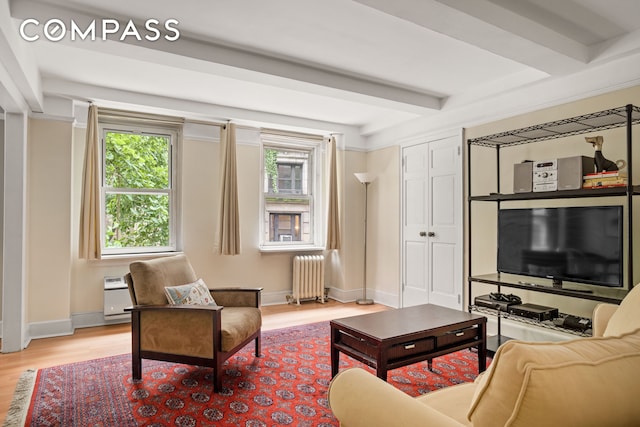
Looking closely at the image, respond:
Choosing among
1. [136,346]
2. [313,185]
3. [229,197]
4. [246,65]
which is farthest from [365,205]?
[136,346]

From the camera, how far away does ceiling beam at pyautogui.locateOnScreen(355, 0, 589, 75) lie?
2.28 meters

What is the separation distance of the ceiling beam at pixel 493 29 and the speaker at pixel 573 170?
0.76 meters

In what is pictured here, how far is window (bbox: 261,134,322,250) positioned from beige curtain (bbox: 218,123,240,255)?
1.95 feet

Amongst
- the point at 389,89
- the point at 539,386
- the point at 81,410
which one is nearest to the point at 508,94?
the point at 389,89

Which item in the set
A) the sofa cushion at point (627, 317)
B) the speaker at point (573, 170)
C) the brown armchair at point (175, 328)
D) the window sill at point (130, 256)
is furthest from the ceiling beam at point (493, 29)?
the window sill at point (130, 256)

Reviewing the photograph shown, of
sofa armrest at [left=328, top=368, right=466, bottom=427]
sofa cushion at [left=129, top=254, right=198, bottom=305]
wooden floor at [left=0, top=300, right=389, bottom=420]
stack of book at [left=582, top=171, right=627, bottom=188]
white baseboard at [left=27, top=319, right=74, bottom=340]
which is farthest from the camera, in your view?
white baseboard at [left=27, top=319, right=74, bottom=340]

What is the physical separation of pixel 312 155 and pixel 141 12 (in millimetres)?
3493

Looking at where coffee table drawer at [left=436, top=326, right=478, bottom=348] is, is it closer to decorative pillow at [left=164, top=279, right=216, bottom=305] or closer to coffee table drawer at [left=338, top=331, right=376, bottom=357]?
coffee table drawer at [left=338, top=331, right=376, bottom=357]

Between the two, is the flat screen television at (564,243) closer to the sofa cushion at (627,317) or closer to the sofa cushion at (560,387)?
the sofa cushion at (627,317)

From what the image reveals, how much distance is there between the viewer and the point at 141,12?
104 inches

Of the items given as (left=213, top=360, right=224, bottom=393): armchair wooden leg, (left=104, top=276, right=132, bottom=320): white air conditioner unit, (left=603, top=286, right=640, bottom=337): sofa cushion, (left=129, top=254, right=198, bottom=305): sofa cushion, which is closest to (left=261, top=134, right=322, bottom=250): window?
(left=104, top=276, right=132, bottom=320): white air conditioner unit

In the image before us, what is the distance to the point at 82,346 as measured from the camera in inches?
146

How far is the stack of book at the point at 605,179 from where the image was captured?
9.21 feet

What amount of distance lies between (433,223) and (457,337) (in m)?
2.15
